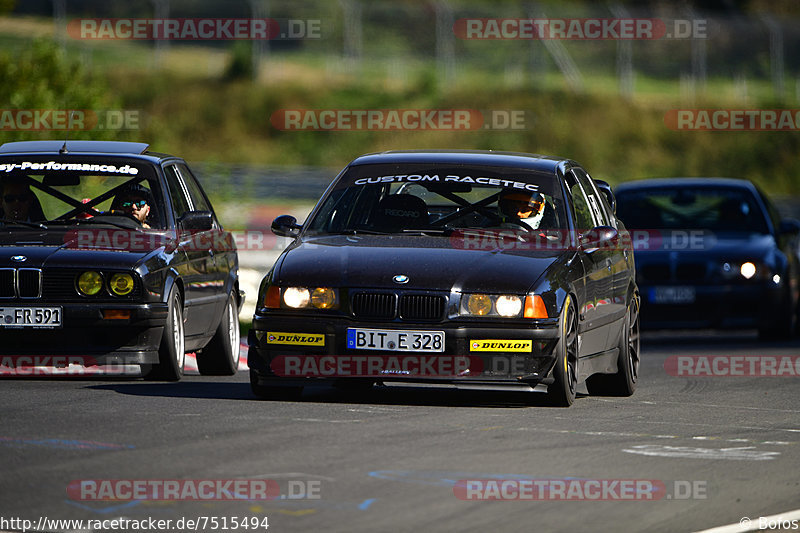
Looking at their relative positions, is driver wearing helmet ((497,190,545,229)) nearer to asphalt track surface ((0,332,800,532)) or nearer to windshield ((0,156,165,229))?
asphalt track surface ((0,332,800,532))

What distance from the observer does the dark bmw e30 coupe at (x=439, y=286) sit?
9.25 meters

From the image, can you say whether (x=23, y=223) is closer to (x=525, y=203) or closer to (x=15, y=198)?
(x=15, y=198)

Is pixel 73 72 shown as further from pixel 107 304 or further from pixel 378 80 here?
pixel 378 80

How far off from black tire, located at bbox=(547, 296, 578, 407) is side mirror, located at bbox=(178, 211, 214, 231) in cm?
313

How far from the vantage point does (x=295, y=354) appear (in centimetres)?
935

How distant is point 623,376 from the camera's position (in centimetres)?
1130

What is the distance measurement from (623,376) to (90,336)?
12.0 feet

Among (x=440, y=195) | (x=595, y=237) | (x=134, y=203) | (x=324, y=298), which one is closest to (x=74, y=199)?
(x=134, y=203)

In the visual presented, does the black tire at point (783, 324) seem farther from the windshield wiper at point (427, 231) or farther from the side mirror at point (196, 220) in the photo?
the windshield wiper at point (427, 231)

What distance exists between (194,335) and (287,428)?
342 cm

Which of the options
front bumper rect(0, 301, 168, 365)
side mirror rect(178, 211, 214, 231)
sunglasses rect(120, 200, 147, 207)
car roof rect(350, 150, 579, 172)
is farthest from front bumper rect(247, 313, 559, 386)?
sunglasses rect(120, 200, 147, 207)

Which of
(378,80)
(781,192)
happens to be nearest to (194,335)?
(781,192)

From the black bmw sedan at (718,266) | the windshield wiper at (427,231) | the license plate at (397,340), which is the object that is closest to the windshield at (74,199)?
the windshield wiper at (427,231)

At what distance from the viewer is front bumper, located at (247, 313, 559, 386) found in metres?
9.23
